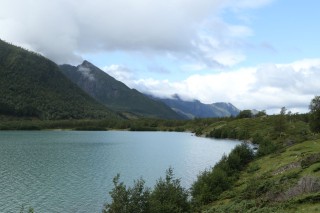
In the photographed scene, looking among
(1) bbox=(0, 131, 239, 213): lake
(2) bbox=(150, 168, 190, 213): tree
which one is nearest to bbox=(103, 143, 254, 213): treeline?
(2) bbox=(150, 168, 190, 213): tree

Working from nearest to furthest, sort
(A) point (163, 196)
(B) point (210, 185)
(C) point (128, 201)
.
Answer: (C) point (128, 201)
(A) point (163, 196)
(B) point (210, 185)

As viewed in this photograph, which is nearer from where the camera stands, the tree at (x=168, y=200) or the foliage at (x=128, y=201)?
the foliage at (x=128, y=201)

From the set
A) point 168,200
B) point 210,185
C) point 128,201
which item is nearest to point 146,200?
point 128,201

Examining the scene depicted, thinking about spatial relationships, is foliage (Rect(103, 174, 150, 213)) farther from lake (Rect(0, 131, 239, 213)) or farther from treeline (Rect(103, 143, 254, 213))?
lake (Rect(0, 131, 239, 213))

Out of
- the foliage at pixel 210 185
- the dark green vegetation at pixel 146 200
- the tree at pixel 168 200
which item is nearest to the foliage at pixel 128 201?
the dark green vegetation at pixel 146 200

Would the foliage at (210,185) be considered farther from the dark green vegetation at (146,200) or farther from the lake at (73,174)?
the lake at (73,174)

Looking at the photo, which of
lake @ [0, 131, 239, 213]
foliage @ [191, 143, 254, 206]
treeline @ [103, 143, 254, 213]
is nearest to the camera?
treeline @ [103, 143, 254, 213]

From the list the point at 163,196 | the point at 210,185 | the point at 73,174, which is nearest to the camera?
the point at 163,196

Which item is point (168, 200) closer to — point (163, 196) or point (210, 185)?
point (163, 196)

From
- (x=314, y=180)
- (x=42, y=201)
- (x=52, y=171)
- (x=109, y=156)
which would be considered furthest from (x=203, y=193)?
(x=109, y=156)

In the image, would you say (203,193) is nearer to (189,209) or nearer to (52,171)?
(189,209)

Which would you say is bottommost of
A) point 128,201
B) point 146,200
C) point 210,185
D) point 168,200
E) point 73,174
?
point 73,174

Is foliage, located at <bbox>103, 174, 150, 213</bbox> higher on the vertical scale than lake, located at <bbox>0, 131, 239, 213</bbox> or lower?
higher

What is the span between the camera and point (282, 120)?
192000 mm
